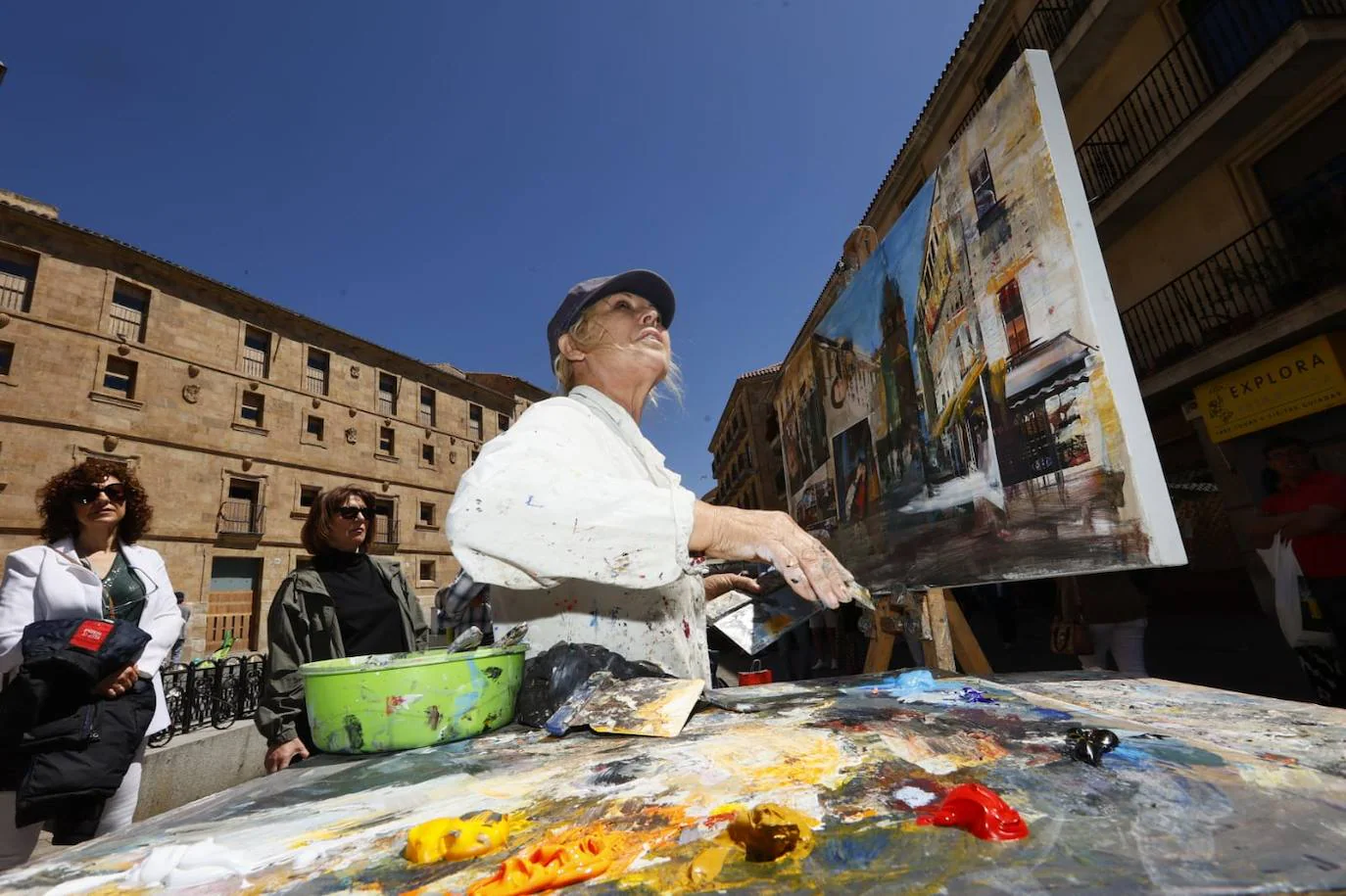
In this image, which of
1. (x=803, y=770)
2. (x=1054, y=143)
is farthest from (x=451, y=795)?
(x=1054, y=143)

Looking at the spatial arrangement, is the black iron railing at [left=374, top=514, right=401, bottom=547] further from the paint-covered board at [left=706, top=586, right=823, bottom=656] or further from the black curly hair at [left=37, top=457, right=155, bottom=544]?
the paint-covered board at [left=706, top=586, right=823, bottom=656]

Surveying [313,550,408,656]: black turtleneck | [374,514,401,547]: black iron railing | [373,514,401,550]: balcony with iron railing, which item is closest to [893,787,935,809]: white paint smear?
[313,550,408,656]: black turtleneck

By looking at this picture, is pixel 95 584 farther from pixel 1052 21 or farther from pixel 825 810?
pixel 1052 21

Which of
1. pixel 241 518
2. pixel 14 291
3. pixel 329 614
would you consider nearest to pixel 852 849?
pixel 329 614

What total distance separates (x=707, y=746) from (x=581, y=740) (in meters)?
0.27

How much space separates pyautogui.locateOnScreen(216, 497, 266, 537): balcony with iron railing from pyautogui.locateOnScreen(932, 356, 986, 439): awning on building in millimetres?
18773

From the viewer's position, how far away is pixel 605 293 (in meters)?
1.88

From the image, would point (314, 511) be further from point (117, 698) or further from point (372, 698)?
point (372, 698)

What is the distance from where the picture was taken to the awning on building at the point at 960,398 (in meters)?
2.14

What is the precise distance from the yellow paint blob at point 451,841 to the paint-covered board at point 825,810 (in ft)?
0.04

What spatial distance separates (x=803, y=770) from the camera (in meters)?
0.81

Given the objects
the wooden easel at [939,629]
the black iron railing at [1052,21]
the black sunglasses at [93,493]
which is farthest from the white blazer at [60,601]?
the black iron railing at [1052,21]

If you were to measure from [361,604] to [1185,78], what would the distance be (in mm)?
10388

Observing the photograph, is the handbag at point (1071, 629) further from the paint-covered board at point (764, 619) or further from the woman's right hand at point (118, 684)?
the woman's right hand at point (118, 684)
